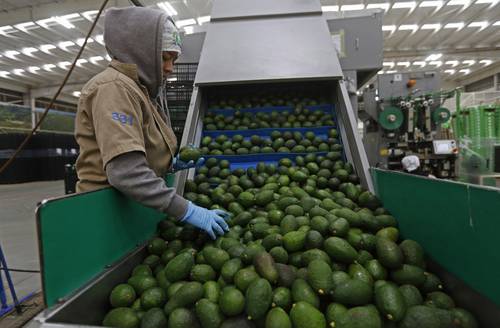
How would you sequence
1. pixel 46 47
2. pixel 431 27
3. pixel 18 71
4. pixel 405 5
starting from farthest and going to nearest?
pixel 18 71 → pixel 46 47 → pixel 431 27 → pixel 405 5

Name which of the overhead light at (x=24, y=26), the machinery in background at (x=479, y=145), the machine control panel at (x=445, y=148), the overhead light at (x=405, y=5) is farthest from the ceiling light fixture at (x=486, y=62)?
the overhead light at (x=24, y=26)

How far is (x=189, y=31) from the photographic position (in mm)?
7234

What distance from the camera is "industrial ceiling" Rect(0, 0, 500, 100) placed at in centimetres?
1013

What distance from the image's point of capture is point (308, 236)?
1535 mm

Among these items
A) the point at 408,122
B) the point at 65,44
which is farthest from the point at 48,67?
the point at 408,122

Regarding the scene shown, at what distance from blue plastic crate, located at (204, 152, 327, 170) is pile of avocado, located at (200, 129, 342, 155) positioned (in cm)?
4

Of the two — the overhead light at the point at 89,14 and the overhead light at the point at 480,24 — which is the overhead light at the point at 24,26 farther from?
the overhead light at the point at 480,24

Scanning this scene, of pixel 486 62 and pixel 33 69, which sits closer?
pixel 33 69

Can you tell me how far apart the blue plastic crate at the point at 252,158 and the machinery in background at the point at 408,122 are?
9.10 ft

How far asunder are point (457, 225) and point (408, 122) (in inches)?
165

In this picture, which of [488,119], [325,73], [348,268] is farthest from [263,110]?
[488,119]

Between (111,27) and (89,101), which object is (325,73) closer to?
(111,27)

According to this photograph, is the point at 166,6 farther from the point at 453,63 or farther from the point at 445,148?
the point at 453,63

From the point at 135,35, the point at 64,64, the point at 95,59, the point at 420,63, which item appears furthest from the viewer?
the point at 420,63
